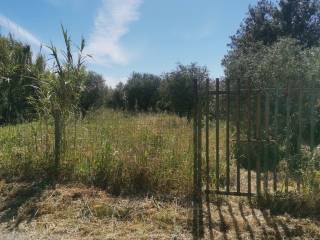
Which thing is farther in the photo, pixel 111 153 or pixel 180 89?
pixel 180 89

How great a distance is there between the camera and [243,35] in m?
26.4

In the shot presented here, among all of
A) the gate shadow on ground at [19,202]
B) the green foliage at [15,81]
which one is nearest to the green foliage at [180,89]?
the green foliage at [15,81]

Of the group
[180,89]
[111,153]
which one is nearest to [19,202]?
[111,153]

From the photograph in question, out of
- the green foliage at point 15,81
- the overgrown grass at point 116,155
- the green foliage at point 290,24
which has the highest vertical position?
the green foliage at point 290,24

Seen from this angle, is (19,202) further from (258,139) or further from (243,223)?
(258,139)

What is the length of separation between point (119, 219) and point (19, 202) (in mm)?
1701

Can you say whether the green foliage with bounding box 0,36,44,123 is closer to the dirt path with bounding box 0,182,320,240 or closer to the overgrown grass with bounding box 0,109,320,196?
the overgrown grass with bounding box 0,109,320,196

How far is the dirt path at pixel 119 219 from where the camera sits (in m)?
4.79

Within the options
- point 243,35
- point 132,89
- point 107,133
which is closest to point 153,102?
point 132,89

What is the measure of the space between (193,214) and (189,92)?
1521cm

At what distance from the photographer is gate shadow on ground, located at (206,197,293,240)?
15.4ft

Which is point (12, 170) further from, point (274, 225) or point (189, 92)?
point (189, 92)

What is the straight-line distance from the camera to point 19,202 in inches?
236

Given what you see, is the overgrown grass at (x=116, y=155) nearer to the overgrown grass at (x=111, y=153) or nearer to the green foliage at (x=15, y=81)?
the overgrown grass at (x=111, y=153)
